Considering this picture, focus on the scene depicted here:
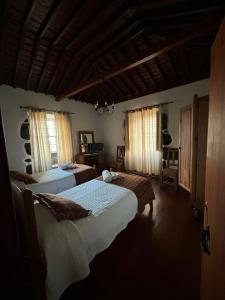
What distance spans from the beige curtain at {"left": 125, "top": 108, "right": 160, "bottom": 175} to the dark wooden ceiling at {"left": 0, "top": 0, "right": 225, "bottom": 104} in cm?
90

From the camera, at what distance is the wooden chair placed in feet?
11.7

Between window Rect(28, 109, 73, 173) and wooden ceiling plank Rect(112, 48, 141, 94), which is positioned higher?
wooden ceiling plank Rect(112, 48, 141, 94)

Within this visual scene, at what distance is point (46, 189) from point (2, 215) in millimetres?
2376

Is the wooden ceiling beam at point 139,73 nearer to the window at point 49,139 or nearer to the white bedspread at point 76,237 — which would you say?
the window at point 49,139

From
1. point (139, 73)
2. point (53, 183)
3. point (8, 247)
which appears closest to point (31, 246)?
point (8, 247)

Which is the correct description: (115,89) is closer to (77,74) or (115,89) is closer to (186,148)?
(77,74)

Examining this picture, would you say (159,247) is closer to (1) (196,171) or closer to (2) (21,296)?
(1) (196,171)

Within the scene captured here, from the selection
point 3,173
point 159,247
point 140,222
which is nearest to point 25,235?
point 3,173

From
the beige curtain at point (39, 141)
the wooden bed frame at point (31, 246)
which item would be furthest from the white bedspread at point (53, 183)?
the wooden bed frame at point (31, 246)

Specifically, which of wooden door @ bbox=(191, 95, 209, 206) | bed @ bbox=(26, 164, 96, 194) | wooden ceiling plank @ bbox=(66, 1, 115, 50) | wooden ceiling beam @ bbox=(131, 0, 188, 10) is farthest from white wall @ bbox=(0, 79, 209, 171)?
wooden ceiling beam @ bbox=(131, 0, 188, 10)

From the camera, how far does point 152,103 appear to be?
14.1 feet

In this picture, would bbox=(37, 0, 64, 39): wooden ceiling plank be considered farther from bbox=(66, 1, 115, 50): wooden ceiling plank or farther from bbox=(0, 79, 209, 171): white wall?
bbox=(0, 79, 209, 171): white wall

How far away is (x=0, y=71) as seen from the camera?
304 cm

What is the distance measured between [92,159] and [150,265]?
12.9 ft
